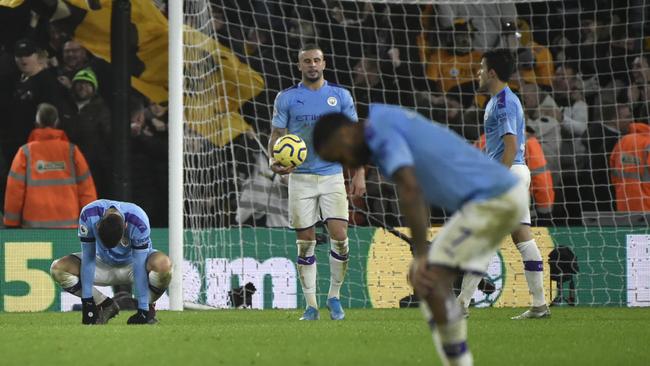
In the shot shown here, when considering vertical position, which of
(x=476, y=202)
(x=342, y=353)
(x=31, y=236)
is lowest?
(x=342, y=353)

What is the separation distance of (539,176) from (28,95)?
6180 millimetres

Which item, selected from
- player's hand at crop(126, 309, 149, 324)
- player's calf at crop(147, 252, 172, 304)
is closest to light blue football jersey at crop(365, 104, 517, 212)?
player's hand at crop(126, 309, 149, 324)

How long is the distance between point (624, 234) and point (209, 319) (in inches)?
198

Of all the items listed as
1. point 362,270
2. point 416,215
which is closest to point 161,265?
point 362,270

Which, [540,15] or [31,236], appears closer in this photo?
[31,236]

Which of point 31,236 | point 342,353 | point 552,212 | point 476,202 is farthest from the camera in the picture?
point 552,212

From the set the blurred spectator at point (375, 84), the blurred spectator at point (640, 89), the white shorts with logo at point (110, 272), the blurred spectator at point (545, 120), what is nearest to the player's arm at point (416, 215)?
the white shorts with logo at point (110, 272)

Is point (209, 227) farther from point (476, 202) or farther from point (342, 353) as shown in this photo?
point (476, 202)

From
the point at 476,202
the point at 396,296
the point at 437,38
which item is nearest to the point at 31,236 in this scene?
the point at 396,296

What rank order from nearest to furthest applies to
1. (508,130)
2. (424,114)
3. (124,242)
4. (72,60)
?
(508,130) < (124,242) < (72,60) < (424,114)

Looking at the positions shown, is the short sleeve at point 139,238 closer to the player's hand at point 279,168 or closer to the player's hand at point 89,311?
the player's hand at point 89,311

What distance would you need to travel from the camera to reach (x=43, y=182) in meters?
14.4

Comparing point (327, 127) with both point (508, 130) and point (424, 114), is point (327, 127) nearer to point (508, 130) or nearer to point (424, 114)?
point (508, 130)

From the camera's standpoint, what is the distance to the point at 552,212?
50.2 feet
